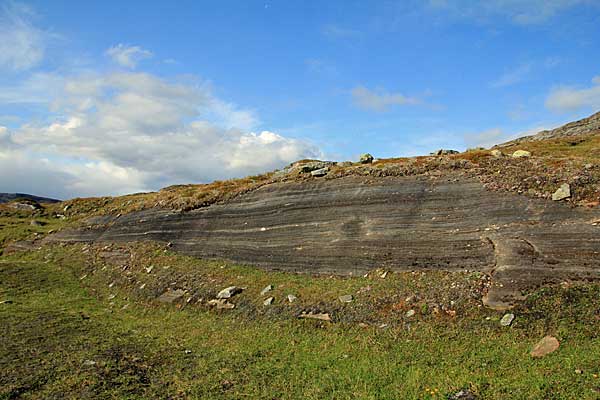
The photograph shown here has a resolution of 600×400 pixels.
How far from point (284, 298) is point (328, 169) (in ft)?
46.1

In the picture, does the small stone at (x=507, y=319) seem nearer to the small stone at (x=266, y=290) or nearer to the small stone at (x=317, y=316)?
the small stone at (x=317, y=316)

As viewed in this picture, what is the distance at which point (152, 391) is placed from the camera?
1166 centimetres

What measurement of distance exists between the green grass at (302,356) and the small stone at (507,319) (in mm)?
190

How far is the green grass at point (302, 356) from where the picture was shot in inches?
429

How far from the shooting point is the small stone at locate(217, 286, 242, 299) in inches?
817

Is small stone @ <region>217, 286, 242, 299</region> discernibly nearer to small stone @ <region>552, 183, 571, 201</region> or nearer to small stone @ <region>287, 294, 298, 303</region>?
small stone @ <region>287, 294, 298, 303</region>

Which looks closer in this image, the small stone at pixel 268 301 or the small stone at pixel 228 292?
the small stone at pixel 268 301

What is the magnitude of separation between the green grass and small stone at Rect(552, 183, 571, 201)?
5.81 meters

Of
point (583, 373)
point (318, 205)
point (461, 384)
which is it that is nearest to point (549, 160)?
point (318, 205)

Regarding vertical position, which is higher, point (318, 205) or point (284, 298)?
point (318, 205)

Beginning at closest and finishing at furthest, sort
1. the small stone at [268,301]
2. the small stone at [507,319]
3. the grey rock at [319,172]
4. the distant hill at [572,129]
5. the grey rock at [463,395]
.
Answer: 1. the grey rock at [463,395]
2. the small stone at [507,319]
3. the small stone at [268,301]
4. the grey rock at [319,172]
5. the distant hill at [572,129]

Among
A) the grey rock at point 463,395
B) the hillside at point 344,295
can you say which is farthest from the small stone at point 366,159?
the grey rock at point 463,395

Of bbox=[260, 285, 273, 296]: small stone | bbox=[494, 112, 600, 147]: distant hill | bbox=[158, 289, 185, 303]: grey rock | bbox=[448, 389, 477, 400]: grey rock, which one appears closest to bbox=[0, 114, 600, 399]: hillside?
bbox=[448, 389, 477, 400]: grey rock

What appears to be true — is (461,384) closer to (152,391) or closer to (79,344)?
(152,391)
